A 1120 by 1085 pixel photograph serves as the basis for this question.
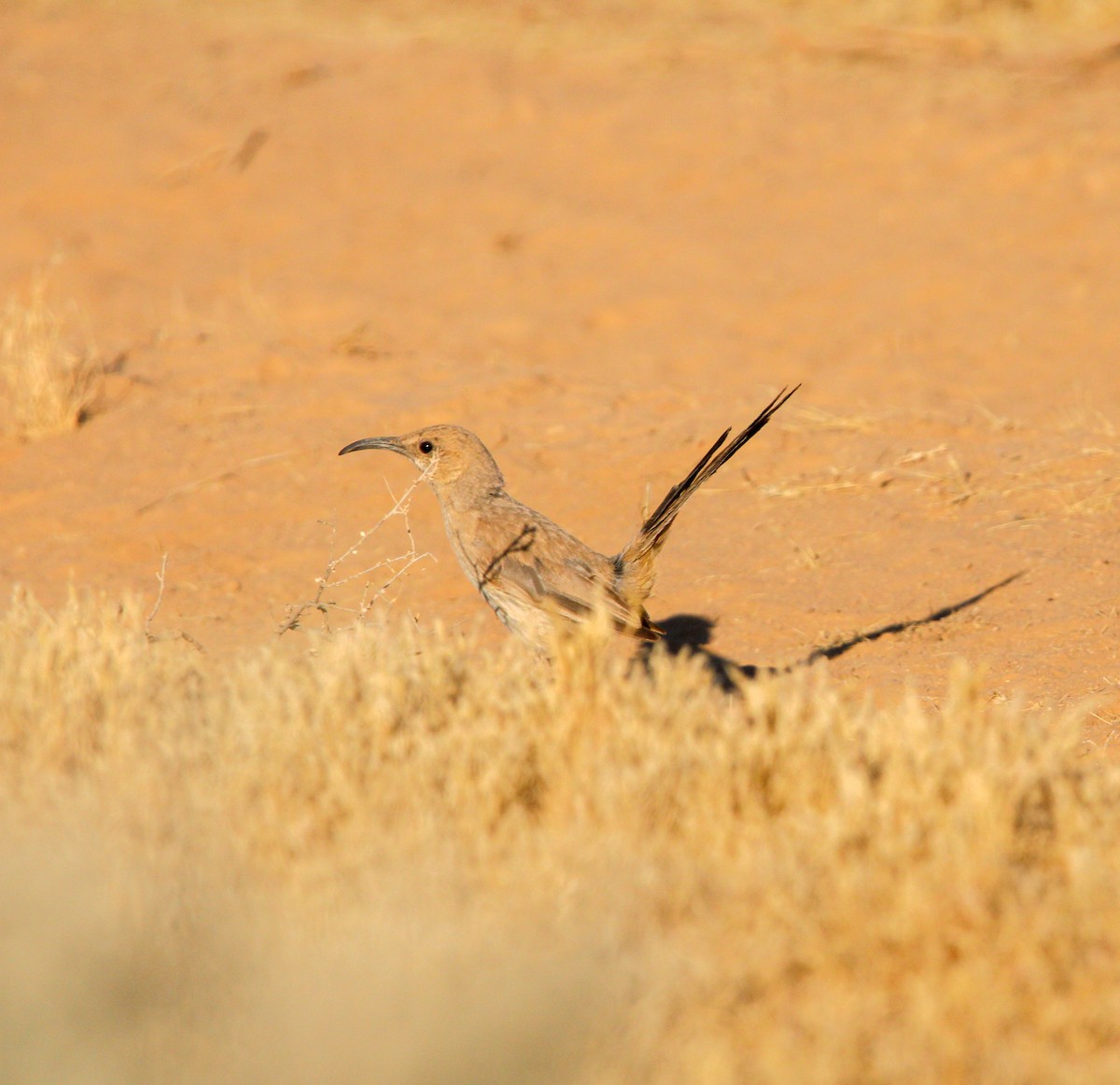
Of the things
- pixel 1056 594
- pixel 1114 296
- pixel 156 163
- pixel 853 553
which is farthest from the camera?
pixel 156 163

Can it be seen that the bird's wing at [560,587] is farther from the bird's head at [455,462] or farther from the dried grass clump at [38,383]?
the dried grass clump at [38,383]

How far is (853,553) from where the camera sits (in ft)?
21.1

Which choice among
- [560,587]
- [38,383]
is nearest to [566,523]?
[560,587]

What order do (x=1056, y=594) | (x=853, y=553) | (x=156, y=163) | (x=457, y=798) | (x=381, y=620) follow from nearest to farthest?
1. (x=457, y=798)
2. (x=381, y=620)
3. (x=1056, y=594)
4. (x=853, y=553)
5. (x=156, y=163)

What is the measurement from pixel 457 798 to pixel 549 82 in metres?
12.2

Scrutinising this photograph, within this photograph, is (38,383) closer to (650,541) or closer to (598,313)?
(650,541)

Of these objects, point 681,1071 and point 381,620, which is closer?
point 681,1071

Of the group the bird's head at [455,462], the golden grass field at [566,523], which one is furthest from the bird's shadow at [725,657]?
the bird's head at [455,462]

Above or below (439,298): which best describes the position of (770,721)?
above

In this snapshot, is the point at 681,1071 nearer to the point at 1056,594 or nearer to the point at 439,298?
the point at 1056,594

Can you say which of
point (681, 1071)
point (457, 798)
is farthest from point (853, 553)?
point (681, 1071)

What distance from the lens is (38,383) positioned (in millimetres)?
7629

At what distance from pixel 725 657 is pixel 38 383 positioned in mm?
4272

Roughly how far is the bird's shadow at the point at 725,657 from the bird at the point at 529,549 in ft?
0.95
